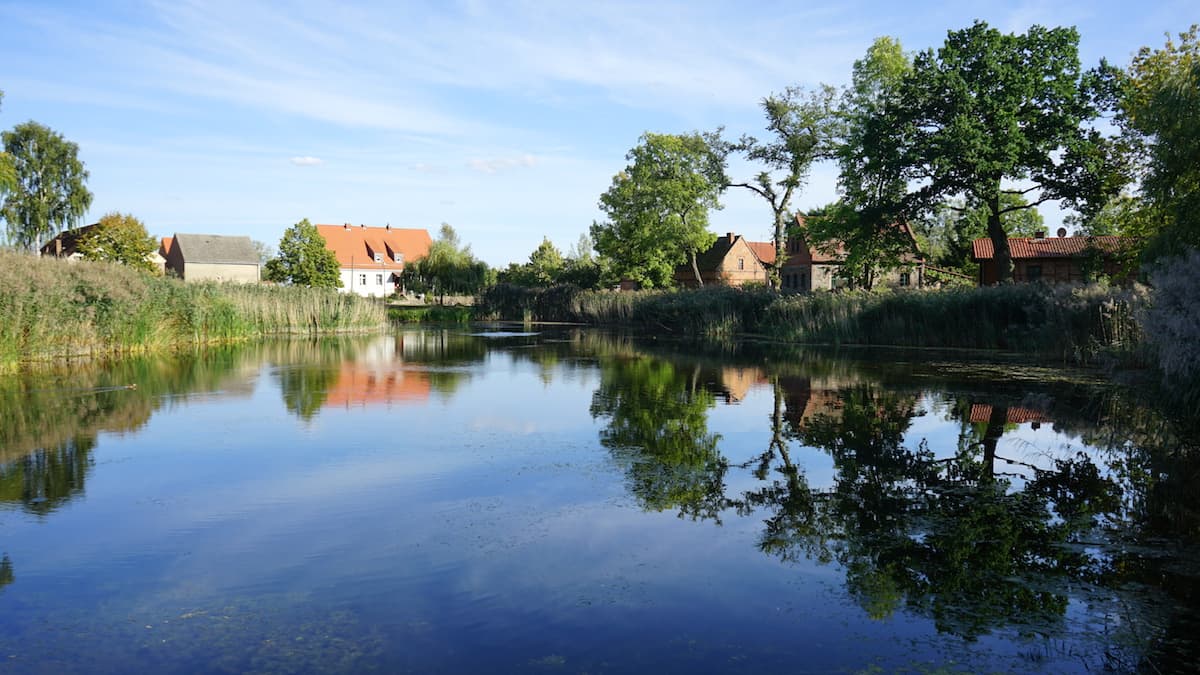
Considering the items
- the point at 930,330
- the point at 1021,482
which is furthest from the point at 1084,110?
the point at 1021,482

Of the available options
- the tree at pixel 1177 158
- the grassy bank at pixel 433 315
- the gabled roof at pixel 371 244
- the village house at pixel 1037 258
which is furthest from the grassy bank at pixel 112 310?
the gabled roof at pixel 371 244

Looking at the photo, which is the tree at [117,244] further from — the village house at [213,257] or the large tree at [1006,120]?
the large tree at [1006,120]

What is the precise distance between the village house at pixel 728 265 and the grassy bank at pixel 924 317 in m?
28.7

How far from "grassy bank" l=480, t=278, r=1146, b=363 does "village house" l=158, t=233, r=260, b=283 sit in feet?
172

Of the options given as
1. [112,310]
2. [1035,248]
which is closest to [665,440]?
[112,310]

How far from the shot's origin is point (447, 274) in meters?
79.2

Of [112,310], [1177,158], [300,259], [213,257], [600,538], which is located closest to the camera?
[600,538]

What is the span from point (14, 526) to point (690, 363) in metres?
18.3

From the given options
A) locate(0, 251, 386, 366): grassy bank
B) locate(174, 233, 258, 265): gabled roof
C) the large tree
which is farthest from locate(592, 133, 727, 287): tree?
locate(174, 233, 258, 265): gabled roof

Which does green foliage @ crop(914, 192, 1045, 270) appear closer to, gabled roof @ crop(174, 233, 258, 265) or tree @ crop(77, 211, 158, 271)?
tree @ crop(77, 211, 158, 271)

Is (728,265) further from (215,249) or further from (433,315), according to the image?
(215,249)

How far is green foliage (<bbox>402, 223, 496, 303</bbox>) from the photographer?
7912 cm

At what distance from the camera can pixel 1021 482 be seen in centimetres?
855

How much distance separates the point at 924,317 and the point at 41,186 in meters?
63.3
